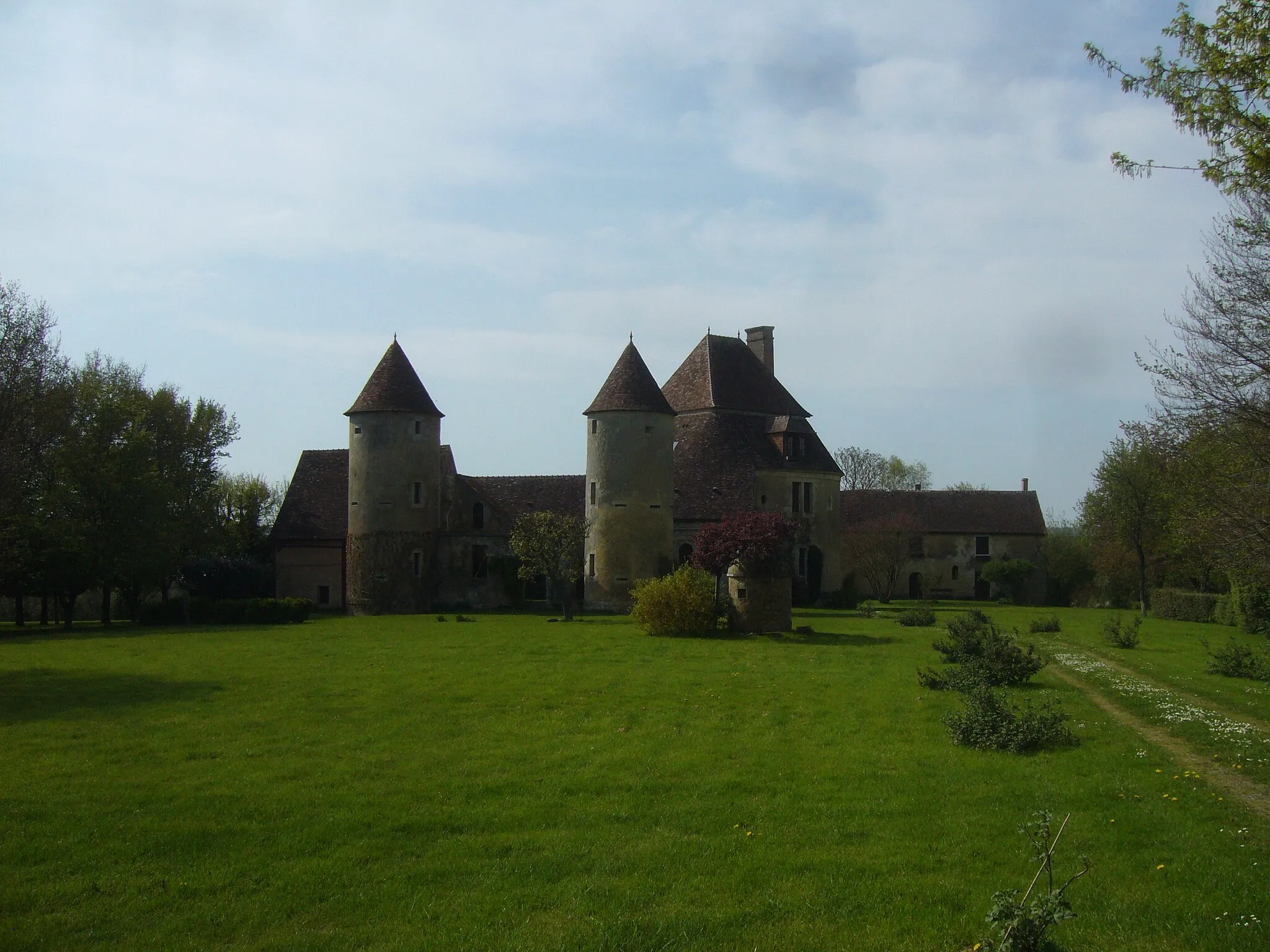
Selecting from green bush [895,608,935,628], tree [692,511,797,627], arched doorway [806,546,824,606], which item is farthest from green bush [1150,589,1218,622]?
tree [692,511,797,627]

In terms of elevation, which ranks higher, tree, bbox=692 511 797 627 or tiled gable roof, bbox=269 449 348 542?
tiled gable roof, bbox=269 449 348 542

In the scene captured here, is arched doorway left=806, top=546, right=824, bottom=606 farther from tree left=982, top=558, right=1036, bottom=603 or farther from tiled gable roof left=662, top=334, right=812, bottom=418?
tree left=982, top=558, right=1036, bottom=603

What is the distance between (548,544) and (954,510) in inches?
1271

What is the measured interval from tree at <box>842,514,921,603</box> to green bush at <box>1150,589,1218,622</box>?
12.1 meters

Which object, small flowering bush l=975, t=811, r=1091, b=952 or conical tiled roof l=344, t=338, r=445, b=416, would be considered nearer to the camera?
small flowering bush l=975, t=811, r=1091, b=952

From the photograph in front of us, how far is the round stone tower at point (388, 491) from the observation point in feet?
135

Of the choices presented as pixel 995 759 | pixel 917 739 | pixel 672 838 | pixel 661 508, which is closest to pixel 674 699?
pixel 917 739

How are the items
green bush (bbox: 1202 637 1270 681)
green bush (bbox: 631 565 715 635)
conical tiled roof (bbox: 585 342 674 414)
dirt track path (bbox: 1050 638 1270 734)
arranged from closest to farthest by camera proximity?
dirt track path (bbox: 1050 638 1270 734)
green bush (bbox: 1202 637 1270 681)
green bush (bbox: 631 565 715 635)
conical tiled roof (bbox: 585 342 674 414)

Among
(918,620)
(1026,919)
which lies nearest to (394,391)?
(918,620)

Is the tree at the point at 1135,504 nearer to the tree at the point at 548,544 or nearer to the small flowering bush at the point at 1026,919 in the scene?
the tree at the point at 548,544

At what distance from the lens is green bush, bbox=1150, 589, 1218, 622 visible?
39375 mm

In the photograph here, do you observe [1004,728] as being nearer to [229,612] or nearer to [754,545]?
[754,545]

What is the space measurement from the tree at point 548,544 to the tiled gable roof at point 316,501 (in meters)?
11.5

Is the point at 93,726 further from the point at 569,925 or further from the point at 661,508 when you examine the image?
the point at 661,508
